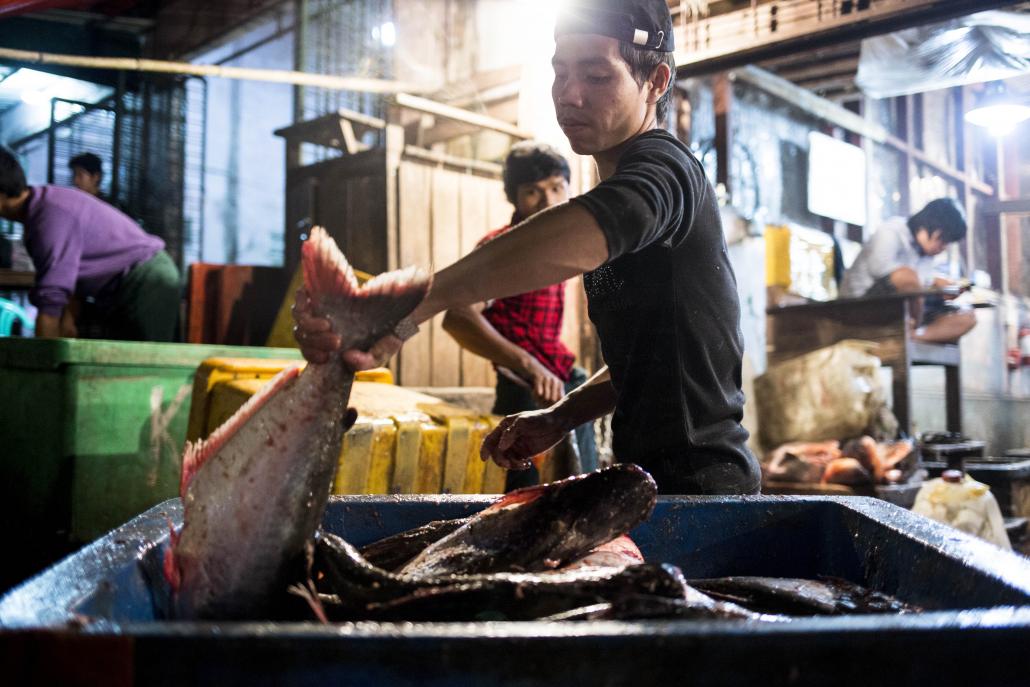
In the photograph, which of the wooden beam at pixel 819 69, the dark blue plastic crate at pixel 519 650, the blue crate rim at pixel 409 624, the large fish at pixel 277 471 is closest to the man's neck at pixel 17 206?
the large fish at pixel 277 471

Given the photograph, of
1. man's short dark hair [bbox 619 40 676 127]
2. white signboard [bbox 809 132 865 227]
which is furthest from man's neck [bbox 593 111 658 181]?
white signboard [bbox 809 132 865 227]

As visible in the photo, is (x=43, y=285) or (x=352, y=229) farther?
(x=352, y=229)

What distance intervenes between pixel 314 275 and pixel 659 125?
1.44 m

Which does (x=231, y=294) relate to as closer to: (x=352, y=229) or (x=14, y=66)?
(x=352, y=229)

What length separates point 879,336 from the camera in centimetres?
779

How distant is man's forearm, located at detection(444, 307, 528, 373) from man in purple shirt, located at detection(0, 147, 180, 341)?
333 centimetres

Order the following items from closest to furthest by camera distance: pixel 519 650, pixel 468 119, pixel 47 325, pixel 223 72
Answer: pixel 519 650, pixel 47 325, pixel 468 119, pixel 223 72

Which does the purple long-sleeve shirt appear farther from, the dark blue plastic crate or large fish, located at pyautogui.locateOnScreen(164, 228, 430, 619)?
the dark blue plastic crate

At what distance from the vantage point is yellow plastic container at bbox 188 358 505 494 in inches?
143

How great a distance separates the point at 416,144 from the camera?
7.70m

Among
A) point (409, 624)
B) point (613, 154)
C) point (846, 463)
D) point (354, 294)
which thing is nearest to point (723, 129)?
point (846, 463)

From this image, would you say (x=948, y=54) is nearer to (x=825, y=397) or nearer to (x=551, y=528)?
(x=825, y=397)

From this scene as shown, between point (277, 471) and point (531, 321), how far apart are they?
3441 millimetres

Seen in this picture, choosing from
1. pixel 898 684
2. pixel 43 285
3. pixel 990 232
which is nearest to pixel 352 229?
pixel 43 285
